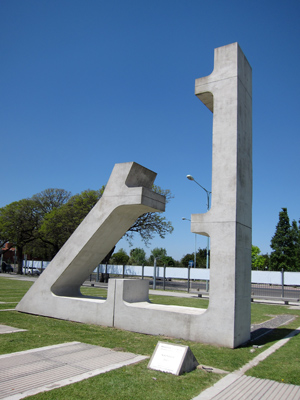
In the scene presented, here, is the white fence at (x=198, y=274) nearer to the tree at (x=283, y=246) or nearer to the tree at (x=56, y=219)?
the tree at (x=56, y=219)

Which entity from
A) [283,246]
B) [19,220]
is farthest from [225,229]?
[283,246]

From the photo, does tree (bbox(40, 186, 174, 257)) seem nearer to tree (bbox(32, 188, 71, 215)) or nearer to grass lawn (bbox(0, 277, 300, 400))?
tree (bbox(32, 188, 71, 215))

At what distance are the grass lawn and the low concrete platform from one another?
0.29m

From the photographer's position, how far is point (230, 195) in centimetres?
880

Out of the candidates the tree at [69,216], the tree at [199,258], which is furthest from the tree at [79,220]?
the tree at [199,258]

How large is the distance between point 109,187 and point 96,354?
5.22 metres

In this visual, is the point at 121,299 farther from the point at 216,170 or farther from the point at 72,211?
the point at 72,211

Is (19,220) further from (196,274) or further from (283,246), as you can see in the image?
(283,246)

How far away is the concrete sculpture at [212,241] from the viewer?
8453mm

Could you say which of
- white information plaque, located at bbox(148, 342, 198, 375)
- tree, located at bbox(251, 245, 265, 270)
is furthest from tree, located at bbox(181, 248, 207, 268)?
white information plaque, located at bbox(148, 342, 198, 375)

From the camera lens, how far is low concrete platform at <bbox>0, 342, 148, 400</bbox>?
204 inches

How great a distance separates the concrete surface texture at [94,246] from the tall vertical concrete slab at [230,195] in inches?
92.6

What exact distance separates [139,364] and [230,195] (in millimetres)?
4566

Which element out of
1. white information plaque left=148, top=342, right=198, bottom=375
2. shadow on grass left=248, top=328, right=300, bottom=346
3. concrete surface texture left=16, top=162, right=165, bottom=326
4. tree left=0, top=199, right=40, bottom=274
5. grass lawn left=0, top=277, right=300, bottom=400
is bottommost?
shadow on grass left=248, top=328, right=300, bottom=346
